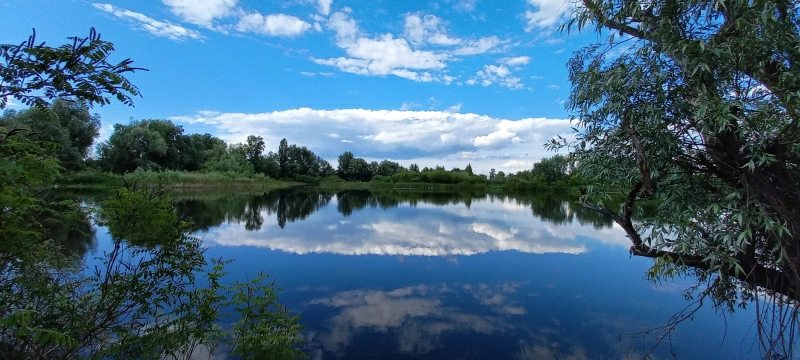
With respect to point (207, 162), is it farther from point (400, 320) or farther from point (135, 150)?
point (400, 320)

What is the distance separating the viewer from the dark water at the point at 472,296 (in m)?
6.31

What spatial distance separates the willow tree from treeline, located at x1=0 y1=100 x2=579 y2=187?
1.03 metres

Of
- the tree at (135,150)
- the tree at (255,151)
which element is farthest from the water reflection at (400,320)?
the tree at (255,151)

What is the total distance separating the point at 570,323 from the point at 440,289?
9.92ft

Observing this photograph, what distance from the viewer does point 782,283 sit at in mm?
3506

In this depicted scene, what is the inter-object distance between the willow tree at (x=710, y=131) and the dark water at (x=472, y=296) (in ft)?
10.2

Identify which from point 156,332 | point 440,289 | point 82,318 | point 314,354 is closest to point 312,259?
point 440,289

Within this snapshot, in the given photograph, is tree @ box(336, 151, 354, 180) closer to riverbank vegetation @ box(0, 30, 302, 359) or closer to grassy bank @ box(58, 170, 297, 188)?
grassy bank @ box(58, 170, 297, 188)

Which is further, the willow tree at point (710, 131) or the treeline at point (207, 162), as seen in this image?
the treeline at point (207, 162)

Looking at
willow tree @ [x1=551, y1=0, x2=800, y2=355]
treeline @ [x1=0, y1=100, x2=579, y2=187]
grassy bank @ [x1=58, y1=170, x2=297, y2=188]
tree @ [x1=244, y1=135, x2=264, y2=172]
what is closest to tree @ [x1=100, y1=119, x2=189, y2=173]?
treeline @ [x1=0, y1=100, x2=579, y2=187]

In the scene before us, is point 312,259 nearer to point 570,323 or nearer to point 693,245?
point 570,323

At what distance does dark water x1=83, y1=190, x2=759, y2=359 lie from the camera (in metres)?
6.31

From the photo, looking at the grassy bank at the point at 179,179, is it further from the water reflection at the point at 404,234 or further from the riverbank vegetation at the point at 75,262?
the riverbank vegetation at the point at 75,262

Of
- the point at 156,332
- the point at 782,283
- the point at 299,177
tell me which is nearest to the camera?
the point at 782,283
